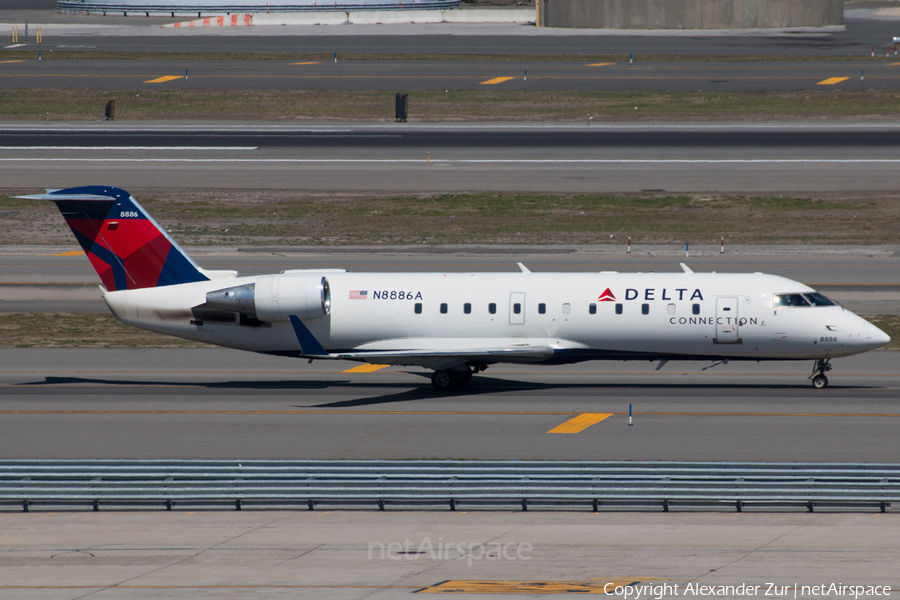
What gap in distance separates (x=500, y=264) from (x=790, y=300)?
17.6 metres

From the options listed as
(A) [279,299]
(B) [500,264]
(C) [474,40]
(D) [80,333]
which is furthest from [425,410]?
(C) [474,40]

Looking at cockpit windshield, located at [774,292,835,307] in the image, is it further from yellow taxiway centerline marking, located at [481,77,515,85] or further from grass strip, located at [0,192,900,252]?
yellow taxiway centerline marking, located at [481,77,515,85]

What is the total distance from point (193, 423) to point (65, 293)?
58.2 ft

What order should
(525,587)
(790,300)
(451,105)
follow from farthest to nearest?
1. (451,105)
2. (790,300)
3. (525,587)

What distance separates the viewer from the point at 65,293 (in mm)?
41688

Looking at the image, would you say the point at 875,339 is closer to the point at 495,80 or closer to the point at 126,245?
the point at 126,245

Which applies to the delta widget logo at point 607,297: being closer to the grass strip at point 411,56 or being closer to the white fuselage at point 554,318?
the white fuselage at point 554,318

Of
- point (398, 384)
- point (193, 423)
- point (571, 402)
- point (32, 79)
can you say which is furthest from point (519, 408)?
point (32, 79)

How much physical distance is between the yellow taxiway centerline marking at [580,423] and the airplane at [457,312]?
8.52ft

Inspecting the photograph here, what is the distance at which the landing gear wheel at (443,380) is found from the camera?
29.8 meters

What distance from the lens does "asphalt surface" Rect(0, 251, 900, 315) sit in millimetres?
40656

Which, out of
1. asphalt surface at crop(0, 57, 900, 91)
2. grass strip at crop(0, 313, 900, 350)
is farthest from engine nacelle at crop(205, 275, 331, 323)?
asphalt surface at crop(0, 57, 900, 91)

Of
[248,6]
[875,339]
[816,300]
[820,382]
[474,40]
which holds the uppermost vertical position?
[248,6]

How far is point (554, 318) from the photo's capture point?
28.9 metres
